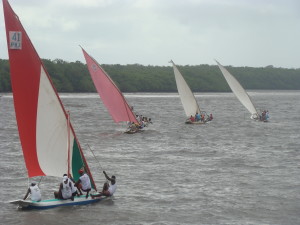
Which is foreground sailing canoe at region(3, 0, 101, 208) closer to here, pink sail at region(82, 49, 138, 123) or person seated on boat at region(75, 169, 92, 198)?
person seated on boat at region(75, 169, 92, 198)

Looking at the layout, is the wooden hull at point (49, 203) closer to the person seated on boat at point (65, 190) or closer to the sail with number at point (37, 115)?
the person seated on boat at point (65, 190)

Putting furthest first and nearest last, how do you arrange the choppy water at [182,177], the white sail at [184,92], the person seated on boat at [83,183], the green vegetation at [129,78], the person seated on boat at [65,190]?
the green vegetation at [129,78] < the white sail at [184,92] < the person seated on boat at [83,183] < the choppy water at [182,177] < the person seated on boat at [65,190]

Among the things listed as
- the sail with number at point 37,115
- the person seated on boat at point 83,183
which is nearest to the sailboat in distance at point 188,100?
the person seated on boat at point 83,183

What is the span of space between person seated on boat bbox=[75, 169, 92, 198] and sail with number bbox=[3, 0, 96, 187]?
34 centimetres

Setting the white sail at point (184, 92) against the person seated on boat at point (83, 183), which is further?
the white sail at point (184, 92)

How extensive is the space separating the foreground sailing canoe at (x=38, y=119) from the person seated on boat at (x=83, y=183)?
328mm

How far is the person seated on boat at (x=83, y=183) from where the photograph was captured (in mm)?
26844

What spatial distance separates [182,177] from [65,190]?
1034 centimetres

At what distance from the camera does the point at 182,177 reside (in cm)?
3541

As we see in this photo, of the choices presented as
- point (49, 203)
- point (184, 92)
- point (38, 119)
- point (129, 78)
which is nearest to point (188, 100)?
point (184, 92)

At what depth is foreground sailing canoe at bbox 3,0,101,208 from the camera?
2453 cm

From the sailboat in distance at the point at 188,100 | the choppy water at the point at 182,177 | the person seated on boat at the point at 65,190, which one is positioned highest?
the sailboat in distance at the point at 188,100

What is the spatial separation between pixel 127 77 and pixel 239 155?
410 feet

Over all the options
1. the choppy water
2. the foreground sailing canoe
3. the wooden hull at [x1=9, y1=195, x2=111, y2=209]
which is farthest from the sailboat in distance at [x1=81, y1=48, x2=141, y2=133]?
the foreground sailing canoe
